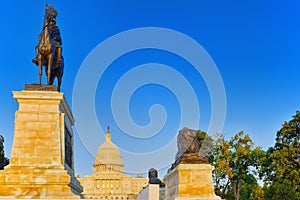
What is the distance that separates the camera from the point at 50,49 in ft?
45.0

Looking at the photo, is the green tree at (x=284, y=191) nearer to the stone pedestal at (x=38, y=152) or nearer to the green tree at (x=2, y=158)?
the stone pedestal at (x=38, y=152)

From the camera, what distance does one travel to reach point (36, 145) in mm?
11930

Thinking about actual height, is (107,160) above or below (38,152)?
above

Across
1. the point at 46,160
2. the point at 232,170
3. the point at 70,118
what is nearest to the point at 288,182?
the point at 232,170

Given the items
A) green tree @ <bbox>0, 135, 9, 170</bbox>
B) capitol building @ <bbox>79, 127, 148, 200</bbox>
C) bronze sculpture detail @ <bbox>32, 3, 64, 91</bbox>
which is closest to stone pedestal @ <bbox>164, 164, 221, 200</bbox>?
bronze sculpture detail @ <bbox>32, 3, 64, 91</bbox>

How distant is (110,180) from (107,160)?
264 inches

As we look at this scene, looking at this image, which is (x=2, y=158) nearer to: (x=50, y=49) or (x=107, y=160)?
(x=50, y=49)

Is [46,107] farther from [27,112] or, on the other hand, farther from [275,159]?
[275,159]

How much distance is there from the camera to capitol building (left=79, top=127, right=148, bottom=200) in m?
96.5

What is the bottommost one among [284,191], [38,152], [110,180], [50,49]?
[284,191]

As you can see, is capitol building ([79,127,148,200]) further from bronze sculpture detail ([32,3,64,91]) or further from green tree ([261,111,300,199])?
bronze sculpture detail ([32,3,64,91])

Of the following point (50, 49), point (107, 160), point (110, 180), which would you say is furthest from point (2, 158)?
point (107, 160)

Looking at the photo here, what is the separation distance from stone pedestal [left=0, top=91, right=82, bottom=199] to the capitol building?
84.4 m

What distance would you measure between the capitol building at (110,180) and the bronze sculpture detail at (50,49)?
→ 83.0 metres
